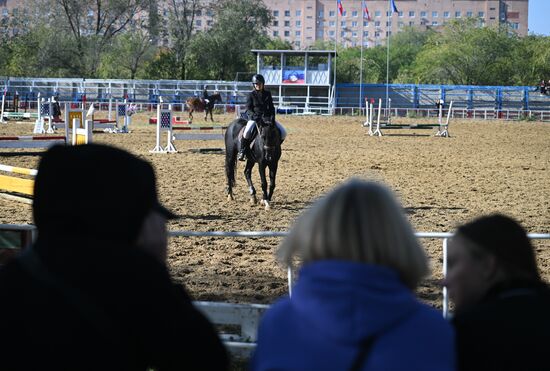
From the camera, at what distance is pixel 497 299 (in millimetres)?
2660

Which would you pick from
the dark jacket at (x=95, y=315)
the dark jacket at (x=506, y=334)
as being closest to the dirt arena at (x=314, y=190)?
the dark jacket at (x=95, y=315)

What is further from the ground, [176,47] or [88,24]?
[88,24]

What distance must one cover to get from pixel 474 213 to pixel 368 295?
1103cm

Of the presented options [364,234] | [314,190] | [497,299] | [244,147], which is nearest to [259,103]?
[244,147]

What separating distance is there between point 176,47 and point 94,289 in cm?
8838

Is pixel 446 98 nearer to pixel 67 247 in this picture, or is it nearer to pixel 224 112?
pixel 224 112

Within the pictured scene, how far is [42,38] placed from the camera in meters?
84.1

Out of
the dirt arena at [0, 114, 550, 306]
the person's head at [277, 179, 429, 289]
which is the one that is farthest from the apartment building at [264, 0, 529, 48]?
the person's head at [277, 179, 429, 289]

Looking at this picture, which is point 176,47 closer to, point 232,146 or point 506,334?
point 232,146

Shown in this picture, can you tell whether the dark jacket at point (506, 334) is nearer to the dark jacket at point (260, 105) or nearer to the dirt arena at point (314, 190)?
the dirt arena at point (314, 190)

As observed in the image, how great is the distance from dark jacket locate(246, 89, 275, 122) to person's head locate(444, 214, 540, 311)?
36.5 feet

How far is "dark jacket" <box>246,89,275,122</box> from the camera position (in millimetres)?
13875

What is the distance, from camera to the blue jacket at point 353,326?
87.4 inches

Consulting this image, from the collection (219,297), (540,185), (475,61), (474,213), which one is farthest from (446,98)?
(219,297)
